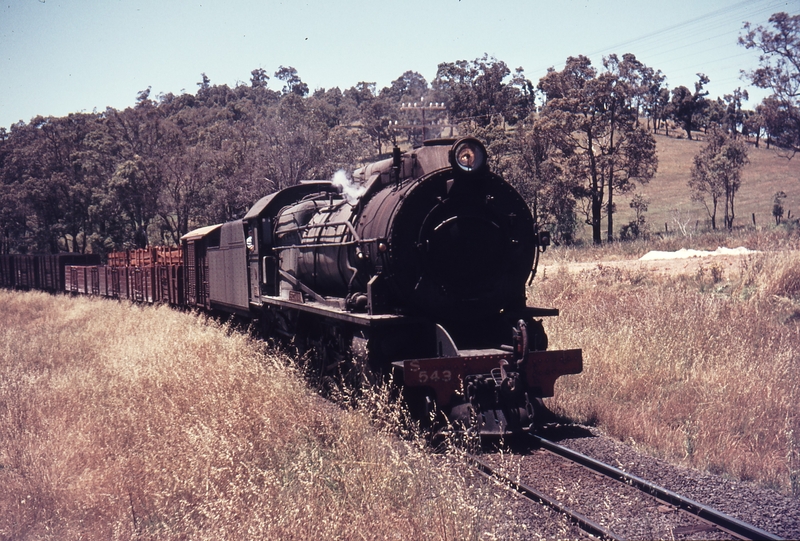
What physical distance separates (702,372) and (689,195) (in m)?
61.8

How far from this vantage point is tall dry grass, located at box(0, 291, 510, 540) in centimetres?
485

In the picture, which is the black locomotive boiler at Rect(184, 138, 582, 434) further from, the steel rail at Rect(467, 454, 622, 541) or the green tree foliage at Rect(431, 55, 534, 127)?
the green tree foliage at Rect(431, 55, 534, 127)

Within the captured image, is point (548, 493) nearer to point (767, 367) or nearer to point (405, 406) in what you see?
point (405, 406)

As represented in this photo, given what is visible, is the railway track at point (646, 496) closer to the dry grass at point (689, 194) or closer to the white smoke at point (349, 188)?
the white smoke at point (349, 188)

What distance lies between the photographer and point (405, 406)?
7.45 metres

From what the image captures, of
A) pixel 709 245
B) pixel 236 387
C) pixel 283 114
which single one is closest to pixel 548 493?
pixel 236 387

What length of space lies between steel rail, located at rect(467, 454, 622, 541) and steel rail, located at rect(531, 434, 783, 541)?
0.82m

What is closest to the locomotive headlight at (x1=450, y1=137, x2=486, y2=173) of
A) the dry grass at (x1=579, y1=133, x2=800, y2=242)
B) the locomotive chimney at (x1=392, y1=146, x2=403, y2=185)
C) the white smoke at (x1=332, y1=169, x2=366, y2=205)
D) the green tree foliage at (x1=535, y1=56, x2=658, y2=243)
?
the locomotive chimney at (x1=392, y1=146, x2=403, y2=185)

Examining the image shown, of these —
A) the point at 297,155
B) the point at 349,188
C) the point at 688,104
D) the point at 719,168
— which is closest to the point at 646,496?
the point at 349,188

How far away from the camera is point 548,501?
5.26 m

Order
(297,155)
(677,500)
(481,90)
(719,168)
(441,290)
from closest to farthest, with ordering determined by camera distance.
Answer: (677,500)
(441,290)
(297,155)
(719,168)
(481,90)

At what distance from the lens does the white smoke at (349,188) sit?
947 centimetres

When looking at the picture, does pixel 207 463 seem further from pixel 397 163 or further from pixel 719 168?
pixel 719 168

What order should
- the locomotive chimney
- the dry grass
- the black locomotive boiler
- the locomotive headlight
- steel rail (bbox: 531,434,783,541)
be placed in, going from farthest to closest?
the dry grass < the locomotive chimney < the locomotive headlight < the black locomotive boiler < steel rail (bbox: 531,434,783,541)
